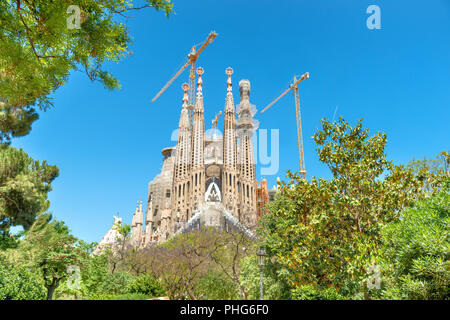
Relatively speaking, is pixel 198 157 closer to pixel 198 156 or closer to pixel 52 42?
pixel 198 156

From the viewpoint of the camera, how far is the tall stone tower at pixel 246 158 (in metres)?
56.5

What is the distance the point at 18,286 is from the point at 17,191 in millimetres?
3658

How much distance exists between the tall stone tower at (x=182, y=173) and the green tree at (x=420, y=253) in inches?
1914

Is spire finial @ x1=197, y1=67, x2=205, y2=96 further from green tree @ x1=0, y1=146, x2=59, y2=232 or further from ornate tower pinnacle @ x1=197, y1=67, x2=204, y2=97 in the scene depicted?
green tree @ x1=0, y1=146, x2=59, y2=232

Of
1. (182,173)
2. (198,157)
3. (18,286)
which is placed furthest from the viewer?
(182,173)

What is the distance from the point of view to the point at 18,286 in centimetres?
1197

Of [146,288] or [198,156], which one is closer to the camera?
[146,288]

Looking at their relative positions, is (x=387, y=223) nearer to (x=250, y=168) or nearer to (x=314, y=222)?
(x=314, y=222)

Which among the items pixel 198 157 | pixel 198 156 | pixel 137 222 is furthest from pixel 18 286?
pixel 137 222

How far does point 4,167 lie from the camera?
11742mm

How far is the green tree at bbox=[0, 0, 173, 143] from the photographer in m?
5.43

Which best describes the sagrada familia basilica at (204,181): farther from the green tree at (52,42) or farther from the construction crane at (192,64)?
the green tree at (52,42)

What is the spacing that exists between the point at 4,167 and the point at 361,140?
41.4 ft
